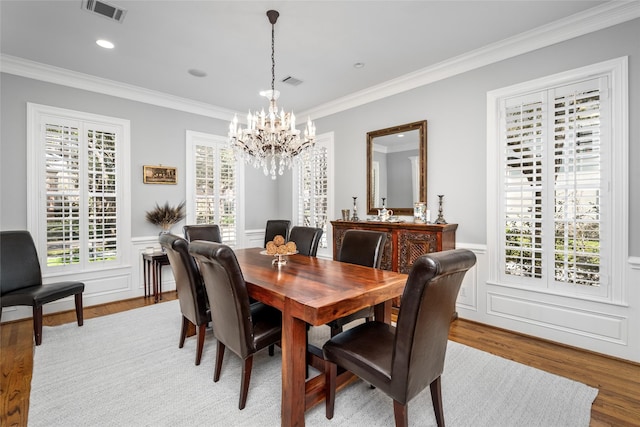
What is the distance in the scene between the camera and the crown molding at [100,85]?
11.3ft

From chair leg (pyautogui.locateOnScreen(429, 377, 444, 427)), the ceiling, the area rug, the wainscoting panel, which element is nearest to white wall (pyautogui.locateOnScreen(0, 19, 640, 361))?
the wainscoting panel

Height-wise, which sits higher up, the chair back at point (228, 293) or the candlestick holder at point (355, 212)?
the candlestick holder at point (355, 212)

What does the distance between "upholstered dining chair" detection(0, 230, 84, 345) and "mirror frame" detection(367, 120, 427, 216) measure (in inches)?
146

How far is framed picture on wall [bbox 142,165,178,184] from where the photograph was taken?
4407 mm

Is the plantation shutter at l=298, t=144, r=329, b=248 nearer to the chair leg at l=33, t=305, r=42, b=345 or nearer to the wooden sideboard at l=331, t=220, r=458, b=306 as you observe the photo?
the wooden sideboard at l=331, t=220, r=458, b=306

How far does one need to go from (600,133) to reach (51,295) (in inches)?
211

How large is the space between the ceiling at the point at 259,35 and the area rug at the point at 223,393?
298 cm

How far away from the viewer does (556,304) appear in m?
2.87

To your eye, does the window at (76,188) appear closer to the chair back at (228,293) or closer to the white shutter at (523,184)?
the chair back at (228,293)

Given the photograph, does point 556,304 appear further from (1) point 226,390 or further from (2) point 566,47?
(1) point 226,390

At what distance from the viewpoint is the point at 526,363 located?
2.52 metres

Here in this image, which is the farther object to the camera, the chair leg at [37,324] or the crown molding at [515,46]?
the chair leg at [37,324]

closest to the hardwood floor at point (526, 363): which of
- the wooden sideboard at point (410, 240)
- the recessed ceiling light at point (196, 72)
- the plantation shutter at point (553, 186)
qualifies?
the plantation shutter at point (553, 186)

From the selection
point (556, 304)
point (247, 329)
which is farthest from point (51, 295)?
point (556, 304)
